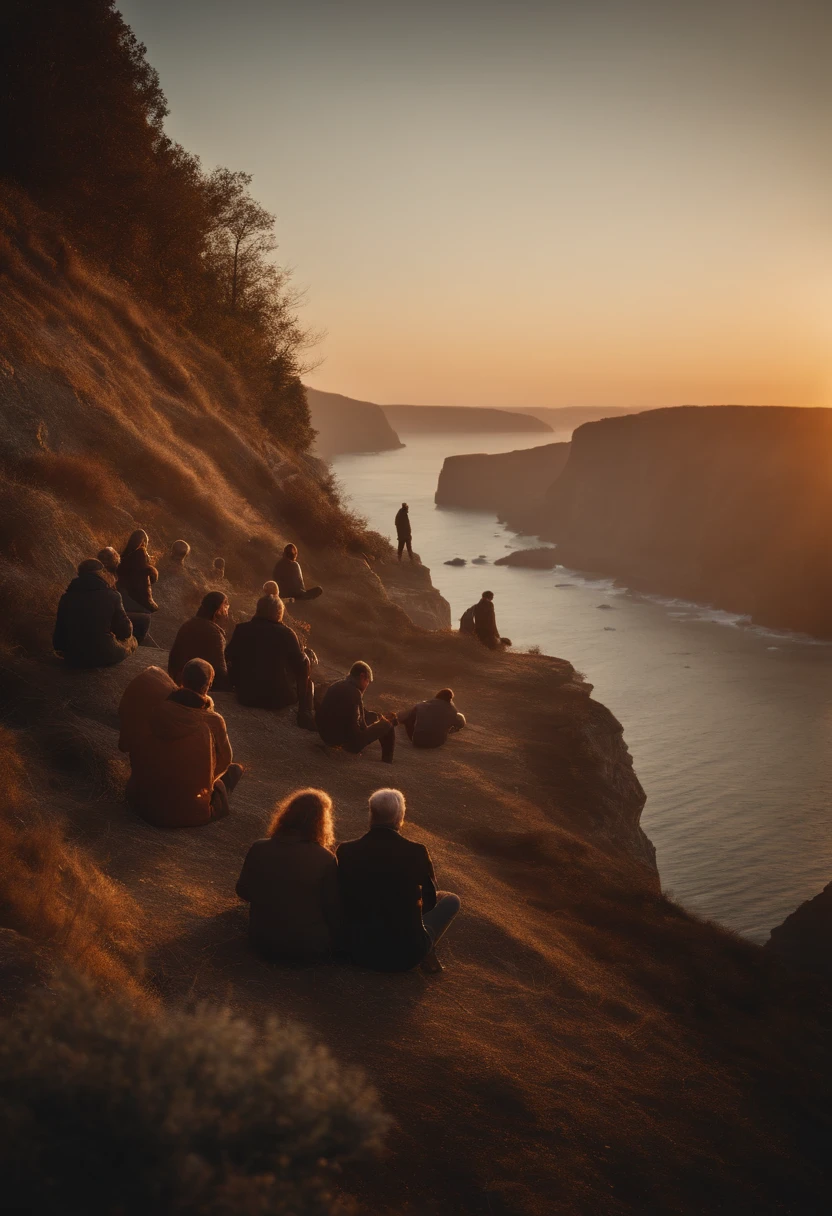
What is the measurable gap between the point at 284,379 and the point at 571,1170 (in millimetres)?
36932

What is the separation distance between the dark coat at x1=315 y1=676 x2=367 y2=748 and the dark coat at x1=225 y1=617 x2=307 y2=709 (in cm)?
54

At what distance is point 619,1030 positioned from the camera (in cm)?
737

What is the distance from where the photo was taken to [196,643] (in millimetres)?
10797

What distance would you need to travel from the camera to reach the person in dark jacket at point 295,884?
6.06 m

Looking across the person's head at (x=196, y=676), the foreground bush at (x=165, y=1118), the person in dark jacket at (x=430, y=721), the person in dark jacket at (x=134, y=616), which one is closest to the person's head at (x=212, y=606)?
the person in dark jacket at (x=134, y=616)

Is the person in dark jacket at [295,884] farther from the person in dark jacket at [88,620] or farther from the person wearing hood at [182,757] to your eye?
the person in dark jacket at [88,620]

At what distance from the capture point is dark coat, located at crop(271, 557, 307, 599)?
61.9ft

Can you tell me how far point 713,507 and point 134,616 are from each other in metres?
131

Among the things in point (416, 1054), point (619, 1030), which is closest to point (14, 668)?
point (416, 1054)

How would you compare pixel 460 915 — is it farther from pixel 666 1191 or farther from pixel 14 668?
pixel 14 668

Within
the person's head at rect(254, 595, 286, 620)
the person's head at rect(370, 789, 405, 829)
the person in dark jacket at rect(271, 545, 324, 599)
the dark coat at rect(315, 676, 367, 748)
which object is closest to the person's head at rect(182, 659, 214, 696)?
the person's head at rect(370, 789, 405, 829)

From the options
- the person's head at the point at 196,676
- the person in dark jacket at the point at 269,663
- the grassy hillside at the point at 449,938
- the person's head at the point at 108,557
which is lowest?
the grassy hillside at the point at 449,938

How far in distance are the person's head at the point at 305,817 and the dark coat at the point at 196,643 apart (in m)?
4.78

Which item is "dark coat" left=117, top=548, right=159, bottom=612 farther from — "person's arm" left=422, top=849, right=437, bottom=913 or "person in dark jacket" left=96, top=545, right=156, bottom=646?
"person's arm" left=422, top=849, right=437, bottom=913
